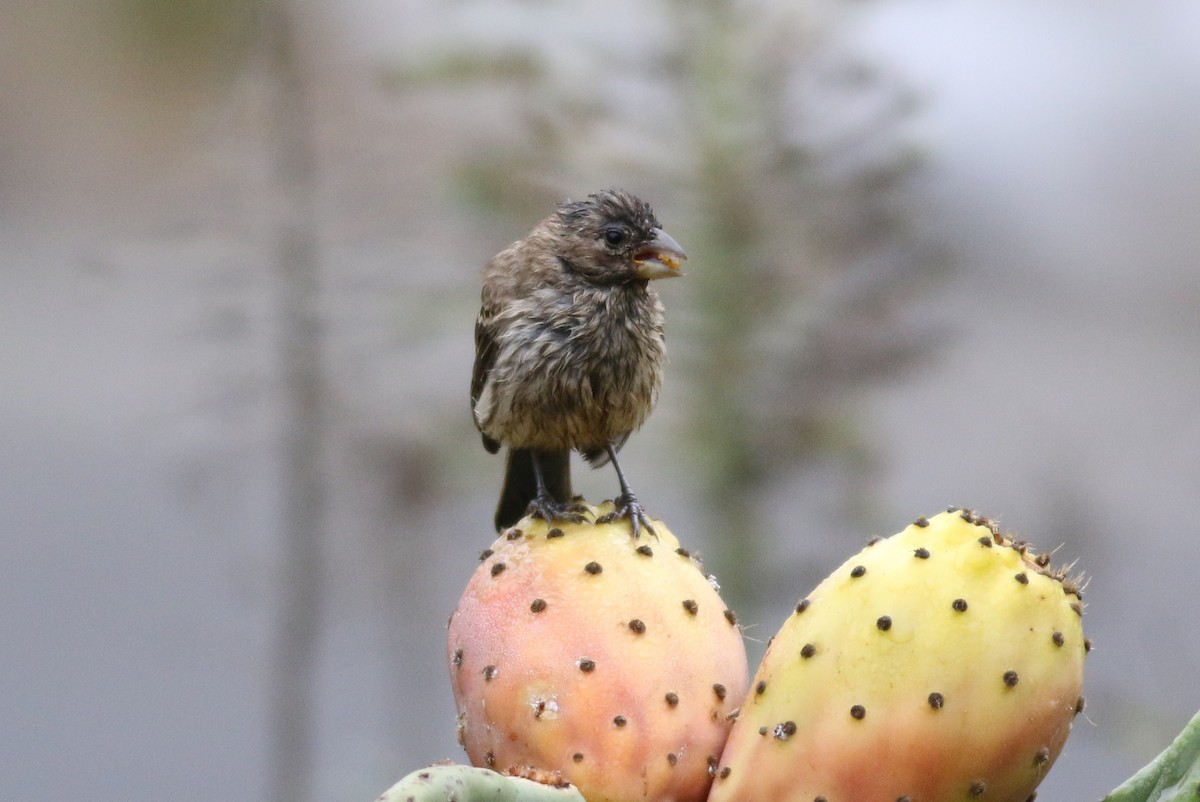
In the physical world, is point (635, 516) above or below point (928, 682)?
above

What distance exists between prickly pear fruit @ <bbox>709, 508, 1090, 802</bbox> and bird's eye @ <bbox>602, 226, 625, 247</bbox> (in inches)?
52.9

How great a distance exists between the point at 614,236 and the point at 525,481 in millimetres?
691

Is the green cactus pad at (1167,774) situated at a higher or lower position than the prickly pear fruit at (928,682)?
lower

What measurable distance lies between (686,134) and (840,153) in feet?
2.34

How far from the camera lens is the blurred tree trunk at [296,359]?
231 inches

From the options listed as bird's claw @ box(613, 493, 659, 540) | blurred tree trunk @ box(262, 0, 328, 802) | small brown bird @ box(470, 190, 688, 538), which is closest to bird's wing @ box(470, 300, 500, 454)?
small brown bird @ box(470, 190, 688, 538)

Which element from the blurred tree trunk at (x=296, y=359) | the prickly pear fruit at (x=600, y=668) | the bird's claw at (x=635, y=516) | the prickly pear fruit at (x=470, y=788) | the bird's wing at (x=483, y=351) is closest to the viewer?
the prickly pear fruit at (x=470, y=788)

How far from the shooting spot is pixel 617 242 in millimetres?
2996

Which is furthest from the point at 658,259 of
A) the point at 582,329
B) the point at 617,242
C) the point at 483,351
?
the point at 483,351

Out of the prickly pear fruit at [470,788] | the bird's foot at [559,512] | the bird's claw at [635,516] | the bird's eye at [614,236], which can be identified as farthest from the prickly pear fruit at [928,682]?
the bird's eye at [614,236]

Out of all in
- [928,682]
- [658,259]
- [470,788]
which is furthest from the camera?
[658,259]

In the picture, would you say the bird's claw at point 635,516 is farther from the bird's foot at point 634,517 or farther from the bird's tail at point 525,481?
the bird's tail at point 525,481

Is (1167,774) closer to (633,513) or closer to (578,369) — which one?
(633,513)

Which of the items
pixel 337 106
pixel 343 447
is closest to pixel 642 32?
pixel 337 106
